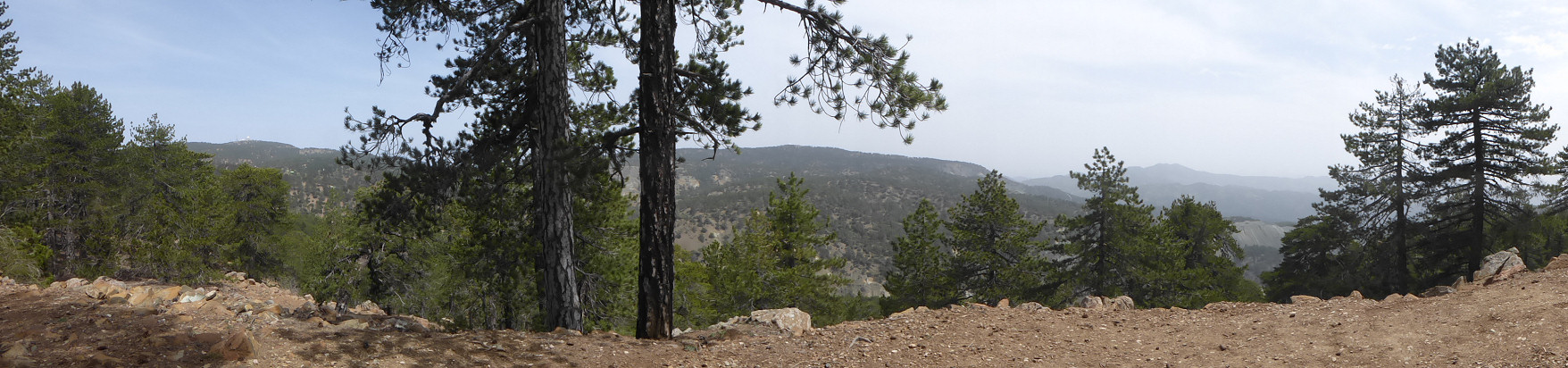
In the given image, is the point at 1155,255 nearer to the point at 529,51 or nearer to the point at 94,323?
the point at 529,51

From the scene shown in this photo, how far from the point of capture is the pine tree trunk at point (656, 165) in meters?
6.41

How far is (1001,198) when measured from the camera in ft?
70.8

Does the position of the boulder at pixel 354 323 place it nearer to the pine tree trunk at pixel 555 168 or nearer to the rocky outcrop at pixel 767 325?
the pine tree trunk at pixel 555 168

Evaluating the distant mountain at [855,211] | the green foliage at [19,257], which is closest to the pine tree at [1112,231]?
the green foliage at [19,257]

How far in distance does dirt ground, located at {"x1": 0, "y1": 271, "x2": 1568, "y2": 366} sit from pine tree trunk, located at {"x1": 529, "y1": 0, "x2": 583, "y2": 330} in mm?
1017

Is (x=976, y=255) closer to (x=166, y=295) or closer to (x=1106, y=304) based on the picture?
(x=1106, y=304)

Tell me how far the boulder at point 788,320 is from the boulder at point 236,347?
4204 millimetres

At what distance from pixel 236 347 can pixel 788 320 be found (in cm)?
458

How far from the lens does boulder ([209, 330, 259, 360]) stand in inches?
167

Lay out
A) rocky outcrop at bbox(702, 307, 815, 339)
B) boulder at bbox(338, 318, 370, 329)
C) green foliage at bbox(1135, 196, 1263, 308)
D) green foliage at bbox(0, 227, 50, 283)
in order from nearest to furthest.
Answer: boulder at bbox(338, 318, 370, 329)
rocky outcrop at bbox(702, 307, 815, 339)
green foliage at bbox(0, 227, 50, 283)
green foliage at bbox(1135, 196, 1263, 308)

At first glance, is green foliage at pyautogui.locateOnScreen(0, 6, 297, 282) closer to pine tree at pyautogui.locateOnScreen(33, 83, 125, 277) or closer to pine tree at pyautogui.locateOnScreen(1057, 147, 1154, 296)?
pine tree at pyautogui.locateOnScreen(33, 83, 125, 277)

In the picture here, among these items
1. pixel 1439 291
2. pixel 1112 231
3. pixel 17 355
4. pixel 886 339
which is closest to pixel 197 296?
pixel 17 355

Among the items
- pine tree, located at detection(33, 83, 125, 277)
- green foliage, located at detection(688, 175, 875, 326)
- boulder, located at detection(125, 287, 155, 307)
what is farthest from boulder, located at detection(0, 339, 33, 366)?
pine tree, located at detection(33, 83, 125, 277)

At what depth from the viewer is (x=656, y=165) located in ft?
21.1
